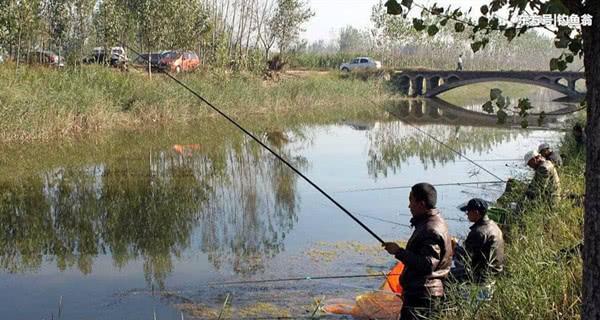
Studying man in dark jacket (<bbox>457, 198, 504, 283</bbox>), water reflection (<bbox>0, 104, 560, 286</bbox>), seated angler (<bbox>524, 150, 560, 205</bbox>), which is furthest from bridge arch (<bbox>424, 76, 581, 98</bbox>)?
man in dark jacket (<bbox>457, 198, 504, 283</bbox>)

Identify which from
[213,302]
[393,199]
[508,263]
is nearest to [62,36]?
[393,199]

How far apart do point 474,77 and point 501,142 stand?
23051 millimetres

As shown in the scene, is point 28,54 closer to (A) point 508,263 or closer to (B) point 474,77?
(A) point 508,263

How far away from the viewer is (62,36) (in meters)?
25.9

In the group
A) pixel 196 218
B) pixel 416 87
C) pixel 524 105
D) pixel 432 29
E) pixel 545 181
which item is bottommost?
pixel 196 218

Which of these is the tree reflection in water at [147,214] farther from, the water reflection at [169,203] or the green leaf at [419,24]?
the green leaf at [419,24]

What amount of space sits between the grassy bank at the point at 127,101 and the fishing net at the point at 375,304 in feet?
40.9

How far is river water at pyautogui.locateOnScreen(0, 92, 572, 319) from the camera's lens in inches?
272

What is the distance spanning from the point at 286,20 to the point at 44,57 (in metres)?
18.9

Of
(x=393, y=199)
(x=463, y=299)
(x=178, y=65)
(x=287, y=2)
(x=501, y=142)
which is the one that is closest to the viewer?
(x=463, y=299)

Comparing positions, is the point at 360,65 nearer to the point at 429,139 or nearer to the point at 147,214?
the point at 429,139

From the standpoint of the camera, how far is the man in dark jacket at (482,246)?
513 cm

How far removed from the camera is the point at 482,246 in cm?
514

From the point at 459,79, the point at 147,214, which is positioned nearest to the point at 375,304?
the point at 147,214
